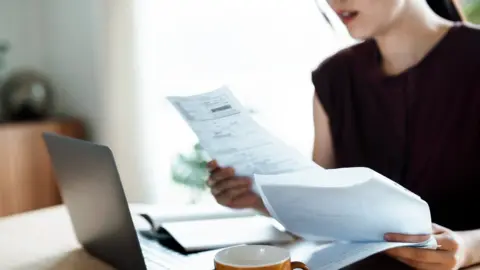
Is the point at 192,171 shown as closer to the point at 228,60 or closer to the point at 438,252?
the point at 228,60

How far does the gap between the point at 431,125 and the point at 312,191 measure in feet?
1.48

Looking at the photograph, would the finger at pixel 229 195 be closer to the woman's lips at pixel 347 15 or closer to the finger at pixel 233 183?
the finger at pixel 233 183

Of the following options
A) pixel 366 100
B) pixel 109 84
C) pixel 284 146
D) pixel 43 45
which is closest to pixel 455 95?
pixel 366 100

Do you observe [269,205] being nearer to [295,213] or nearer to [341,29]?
[295,213]

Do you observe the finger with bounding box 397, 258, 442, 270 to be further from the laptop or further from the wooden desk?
the laptop

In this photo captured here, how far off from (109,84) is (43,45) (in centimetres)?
65

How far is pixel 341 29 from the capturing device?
7.04 feet

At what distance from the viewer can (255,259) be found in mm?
834

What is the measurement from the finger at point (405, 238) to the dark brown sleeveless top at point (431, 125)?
0.36 m

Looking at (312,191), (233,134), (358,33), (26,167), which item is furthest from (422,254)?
(26,167)

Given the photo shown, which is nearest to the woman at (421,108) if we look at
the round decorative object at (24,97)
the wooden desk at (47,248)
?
the wooden desk at (47,248)

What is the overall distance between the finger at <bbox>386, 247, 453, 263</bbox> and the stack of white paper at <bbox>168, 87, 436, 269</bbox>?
0.02 m

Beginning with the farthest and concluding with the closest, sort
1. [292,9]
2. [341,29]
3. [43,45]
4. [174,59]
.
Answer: [43,45] → [174,59] → [292,9] → [341,29]

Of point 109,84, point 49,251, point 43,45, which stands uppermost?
point 43,45
